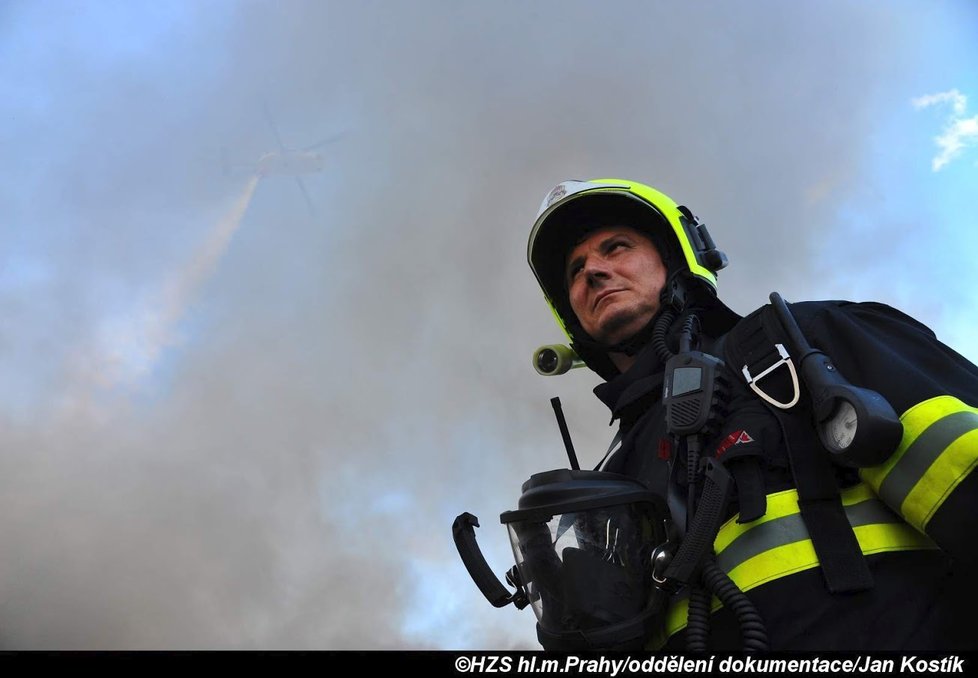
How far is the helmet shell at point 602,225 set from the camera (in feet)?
15.4

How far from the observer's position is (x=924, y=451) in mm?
2396

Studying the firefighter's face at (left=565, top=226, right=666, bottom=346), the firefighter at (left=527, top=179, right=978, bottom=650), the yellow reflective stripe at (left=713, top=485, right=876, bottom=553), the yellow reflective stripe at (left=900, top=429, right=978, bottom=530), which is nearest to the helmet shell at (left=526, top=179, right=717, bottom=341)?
the firefighter's face at (left=565, top=226, right=666, bottom=346)

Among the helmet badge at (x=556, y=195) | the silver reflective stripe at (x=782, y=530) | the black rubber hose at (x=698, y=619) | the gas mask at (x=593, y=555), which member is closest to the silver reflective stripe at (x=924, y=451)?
the silver reflective stripe at (x=782, y=530)

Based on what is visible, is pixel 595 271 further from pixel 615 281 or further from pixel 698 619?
pixel 698 619

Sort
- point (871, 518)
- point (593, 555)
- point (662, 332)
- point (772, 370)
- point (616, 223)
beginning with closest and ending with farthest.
→ point (871, 518) → point (593, 555) → point (772, 370) → point (662, 332) → point (616, 223)

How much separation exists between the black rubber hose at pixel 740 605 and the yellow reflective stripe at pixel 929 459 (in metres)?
0.66

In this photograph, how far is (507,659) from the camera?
288 centimetres

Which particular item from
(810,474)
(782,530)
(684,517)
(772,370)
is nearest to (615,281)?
(772,370)

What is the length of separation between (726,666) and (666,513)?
678mm

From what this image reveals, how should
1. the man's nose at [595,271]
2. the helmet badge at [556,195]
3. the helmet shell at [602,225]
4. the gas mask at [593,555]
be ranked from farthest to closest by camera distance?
the helmet badge at [556,195]
the helmet shell at [602,225]
the man's nose at [595,271]
the gas mask at [593,555]

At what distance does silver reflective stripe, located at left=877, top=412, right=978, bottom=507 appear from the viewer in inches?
92.6

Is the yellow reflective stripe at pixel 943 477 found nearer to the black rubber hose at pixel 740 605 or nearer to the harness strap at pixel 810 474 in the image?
the harness strap at pixel 810 474

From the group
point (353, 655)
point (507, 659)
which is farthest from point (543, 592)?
point (353, 655)

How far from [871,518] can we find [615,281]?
2247 mm
